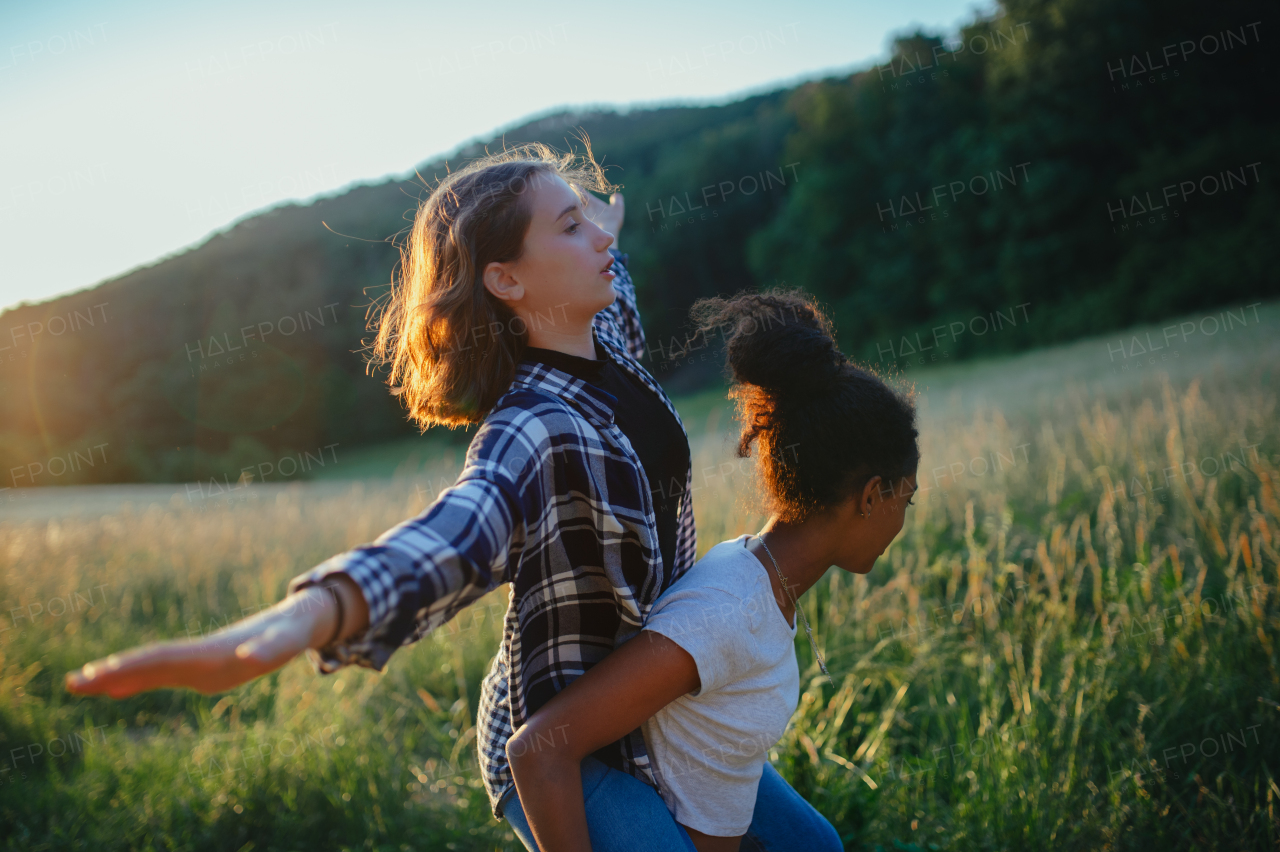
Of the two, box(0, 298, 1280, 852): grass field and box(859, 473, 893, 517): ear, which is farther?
box(0, 298, 1280, 852): grass field

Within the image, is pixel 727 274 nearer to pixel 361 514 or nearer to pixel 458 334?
pixel 361 514

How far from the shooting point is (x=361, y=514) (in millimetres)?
7613

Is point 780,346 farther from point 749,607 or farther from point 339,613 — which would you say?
point 339,613

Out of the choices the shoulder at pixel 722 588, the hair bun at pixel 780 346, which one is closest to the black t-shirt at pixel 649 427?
the shoulder at pixel 722 588

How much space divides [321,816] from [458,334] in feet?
8.08

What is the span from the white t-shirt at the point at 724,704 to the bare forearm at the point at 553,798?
0.25 m

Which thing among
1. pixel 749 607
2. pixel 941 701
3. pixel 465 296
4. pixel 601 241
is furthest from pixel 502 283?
pixel 941 701

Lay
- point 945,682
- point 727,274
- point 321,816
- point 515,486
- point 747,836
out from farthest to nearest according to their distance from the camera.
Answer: point 727,274, point 945,682, point 321,816, point 747,836, point 515,486

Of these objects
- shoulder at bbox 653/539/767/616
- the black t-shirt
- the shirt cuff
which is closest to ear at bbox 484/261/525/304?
the black t-shirt

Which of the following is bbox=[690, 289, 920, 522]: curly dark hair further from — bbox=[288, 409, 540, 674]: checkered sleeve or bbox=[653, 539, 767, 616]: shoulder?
bbox=[288, 409, 540, 674]: checkered sleeve

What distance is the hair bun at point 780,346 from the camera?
1754mm

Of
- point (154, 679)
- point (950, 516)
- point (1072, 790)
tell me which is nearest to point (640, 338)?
point (154, 679)

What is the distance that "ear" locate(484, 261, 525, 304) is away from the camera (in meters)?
1.67

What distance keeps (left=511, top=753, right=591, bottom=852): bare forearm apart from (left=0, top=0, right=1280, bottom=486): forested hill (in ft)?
59.6
